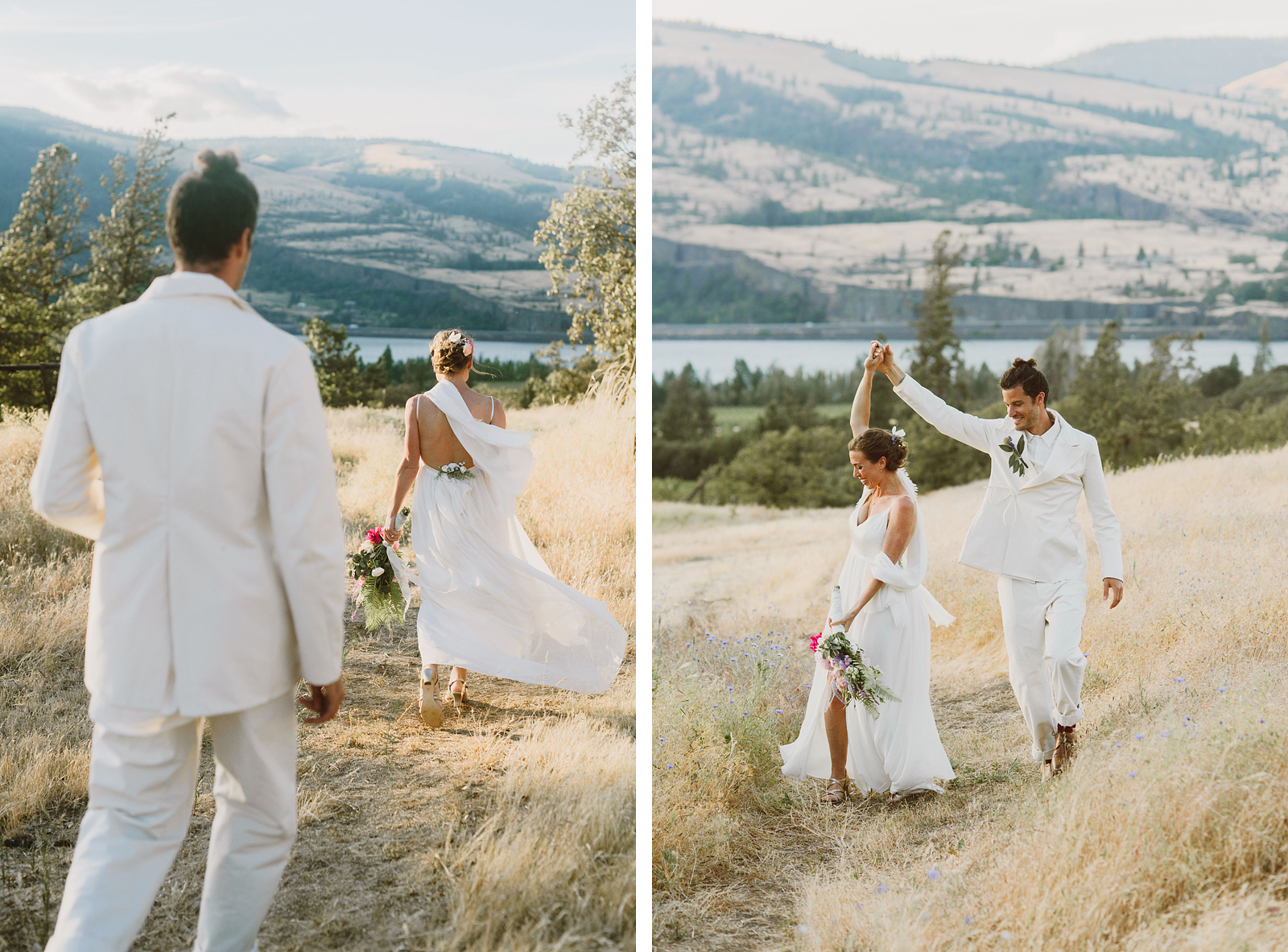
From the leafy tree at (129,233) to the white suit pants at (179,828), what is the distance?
8569 millimetres

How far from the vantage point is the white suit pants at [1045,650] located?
398cm

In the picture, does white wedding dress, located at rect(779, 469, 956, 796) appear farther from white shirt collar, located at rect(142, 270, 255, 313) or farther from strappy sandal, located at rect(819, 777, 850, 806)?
white shirt collar, located at rect(142, 270, 255, 313)

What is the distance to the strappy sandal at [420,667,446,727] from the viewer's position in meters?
4.72

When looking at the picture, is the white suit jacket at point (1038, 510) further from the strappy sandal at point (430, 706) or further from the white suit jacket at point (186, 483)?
the white suit jacket at point (186, 483)

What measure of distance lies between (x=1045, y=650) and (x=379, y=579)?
3.24m

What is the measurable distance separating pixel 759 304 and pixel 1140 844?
76.8 ft

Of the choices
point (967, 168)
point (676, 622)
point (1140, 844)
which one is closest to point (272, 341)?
point (1140, 844)

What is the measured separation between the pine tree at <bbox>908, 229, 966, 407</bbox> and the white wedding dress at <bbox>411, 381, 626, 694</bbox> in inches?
643

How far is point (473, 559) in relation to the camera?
15.8ft

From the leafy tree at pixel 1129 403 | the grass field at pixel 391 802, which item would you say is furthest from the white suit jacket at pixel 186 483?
the leafy tree at pixel 1129 403

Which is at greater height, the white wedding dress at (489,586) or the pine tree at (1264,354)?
the pine tree at (1264,354)

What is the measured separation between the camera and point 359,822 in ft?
12.5

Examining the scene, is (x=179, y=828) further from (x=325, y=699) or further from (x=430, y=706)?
(x=430, y=706)

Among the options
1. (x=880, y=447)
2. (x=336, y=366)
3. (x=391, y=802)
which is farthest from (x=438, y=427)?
(x=336, y=366)
